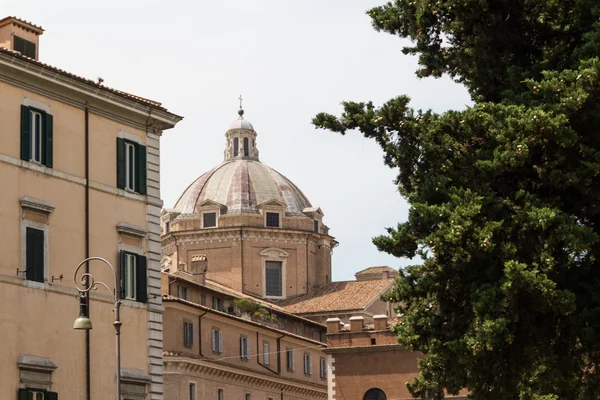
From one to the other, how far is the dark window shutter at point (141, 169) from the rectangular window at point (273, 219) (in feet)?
157

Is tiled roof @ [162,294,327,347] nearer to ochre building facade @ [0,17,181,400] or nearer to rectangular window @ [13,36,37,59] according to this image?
ochre building facade @ [0,17,181,400]

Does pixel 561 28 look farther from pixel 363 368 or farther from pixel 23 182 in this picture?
pixel 363 368

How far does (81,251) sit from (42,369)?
3171mm

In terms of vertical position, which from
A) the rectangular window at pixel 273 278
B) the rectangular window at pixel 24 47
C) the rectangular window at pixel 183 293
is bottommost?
the rectangular window at pixel 183 293

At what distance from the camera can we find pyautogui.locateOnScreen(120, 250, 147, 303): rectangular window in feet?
113

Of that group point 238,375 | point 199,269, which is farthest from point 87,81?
point 199,269

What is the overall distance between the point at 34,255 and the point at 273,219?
52.3 metres

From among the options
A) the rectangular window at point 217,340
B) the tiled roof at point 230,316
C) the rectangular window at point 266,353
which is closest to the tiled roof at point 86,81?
the tiled roof at point 230,316

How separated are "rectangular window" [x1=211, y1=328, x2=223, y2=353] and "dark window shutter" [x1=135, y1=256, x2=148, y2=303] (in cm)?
2410

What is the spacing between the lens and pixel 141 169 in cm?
3597

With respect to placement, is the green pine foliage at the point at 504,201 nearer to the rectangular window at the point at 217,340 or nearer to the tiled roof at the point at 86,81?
the tiled roof at the point at 86,81

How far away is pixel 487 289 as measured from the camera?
23.3 metres

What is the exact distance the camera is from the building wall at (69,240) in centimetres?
3147

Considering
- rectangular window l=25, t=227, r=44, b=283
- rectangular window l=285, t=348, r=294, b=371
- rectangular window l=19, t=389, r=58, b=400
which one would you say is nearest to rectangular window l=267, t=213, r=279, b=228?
rectangular window l=285, t=348, r=294, b=371
